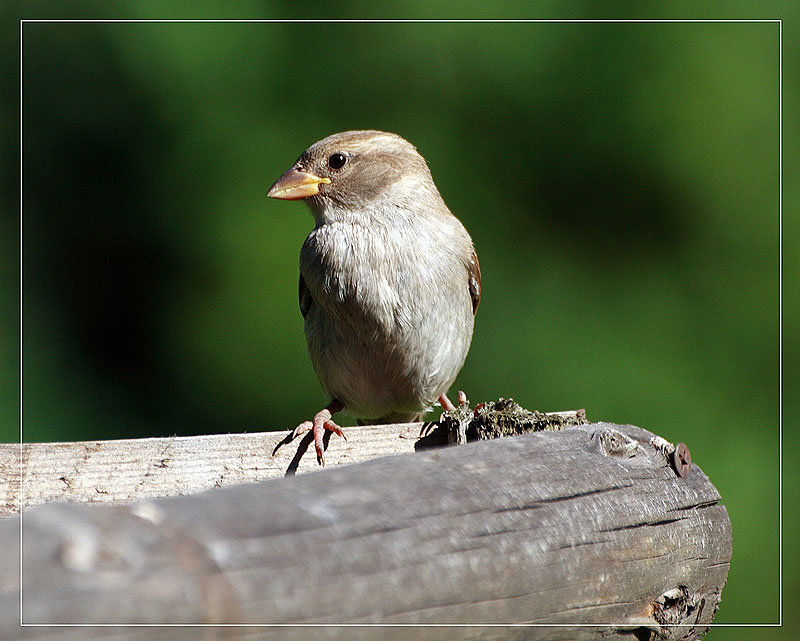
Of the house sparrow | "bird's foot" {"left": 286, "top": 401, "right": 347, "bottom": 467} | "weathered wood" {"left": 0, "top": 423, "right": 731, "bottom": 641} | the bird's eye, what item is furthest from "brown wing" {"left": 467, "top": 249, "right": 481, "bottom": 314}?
"weathered wood" {"left": 0, "top": 423, "right": 731, "bottom": 641}

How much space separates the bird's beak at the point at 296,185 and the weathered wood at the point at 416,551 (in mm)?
1467

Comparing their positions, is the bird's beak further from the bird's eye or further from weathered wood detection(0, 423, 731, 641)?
weathered wood detection(0, 423, 731, 641)

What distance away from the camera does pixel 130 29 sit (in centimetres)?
383

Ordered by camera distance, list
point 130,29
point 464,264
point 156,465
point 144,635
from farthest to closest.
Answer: point 130,29
point 464,264
point 156,465
point 144,635

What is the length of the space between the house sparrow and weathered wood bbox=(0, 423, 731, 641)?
3.85 feet

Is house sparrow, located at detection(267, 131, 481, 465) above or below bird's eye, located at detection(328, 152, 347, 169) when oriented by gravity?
below

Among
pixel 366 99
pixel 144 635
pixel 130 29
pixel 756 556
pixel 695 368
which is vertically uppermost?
pixel 130 29

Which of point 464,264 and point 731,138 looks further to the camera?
point 731,138

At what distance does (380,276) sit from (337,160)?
0.46m

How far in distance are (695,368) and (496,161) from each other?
120 centimetres

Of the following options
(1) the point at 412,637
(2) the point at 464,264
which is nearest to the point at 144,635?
(1) the point at 412,637

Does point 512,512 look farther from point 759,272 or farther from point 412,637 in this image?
point 759,272

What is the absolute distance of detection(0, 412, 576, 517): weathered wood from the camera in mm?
1845

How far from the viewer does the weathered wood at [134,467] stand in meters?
1.84
